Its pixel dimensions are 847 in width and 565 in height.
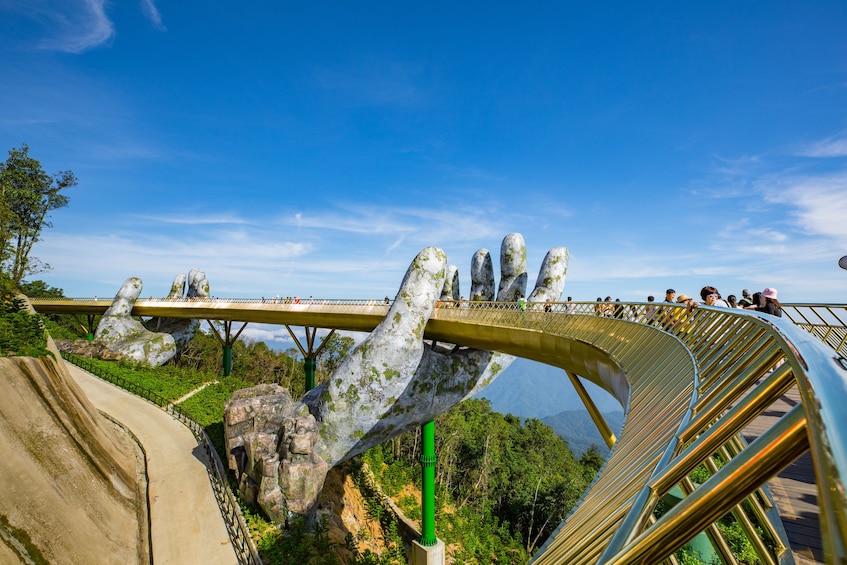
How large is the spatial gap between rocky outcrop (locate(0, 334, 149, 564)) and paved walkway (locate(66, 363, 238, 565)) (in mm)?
588

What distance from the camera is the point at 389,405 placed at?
18047 mm

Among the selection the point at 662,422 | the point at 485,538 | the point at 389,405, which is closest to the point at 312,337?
the point at 389,405

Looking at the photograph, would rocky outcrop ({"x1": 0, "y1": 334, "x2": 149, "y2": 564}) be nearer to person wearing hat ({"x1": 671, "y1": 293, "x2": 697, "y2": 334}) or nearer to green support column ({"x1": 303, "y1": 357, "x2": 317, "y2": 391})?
person wearing hat ({"x1": 671, "y1": 293, "x2": 697, "y2": 334})

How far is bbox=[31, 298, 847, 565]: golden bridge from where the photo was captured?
1.33m

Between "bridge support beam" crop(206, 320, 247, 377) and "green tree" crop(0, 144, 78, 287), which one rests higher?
"green tree" crop(0, 144, 78, 287)

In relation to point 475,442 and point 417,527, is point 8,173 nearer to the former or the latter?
point 417,527

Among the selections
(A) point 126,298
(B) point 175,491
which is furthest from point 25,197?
(B) point 175,491

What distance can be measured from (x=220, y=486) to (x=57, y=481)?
237 inches

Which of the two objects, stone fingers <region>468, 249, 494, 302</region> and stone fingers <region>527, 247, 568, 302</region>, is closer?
stone fingers <region>527, 247, 568, 302</region>

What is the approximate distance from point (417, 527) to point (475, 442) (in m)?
18.1

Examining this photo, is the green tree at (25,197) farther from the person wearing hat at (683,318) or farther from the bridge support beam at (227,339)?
the person wearing hat at (683,318)

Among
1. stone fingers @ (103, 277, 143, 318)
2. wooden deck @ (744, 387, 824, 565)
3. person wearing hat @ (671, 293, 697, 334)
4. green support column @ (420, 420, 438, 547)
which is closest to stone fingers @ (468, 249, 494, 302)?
green support column @ (420, 420, 438, 547)

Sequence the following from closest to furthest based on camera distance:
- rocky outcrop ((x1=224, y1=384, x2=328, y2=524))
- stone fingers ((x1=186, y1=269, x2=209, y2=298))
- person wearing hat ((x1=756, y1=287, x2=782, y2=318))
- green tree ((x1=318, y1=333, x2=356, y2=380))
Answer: person wearing hat ((x1=756, y1=287, x2=782, y2=318)) → rocky outcrop ((x1=224, y1=384, x2=328, y2=524)) → stone fingers ((x1=186, y1=269, x2=209, y2=298)) → green tree ((x1=318, y1=333, x2=356, y2=380))

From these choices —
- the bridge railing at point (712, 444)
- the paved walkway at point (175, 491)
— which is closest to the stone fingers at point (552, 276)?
the bridge railing at point (712, 444)
